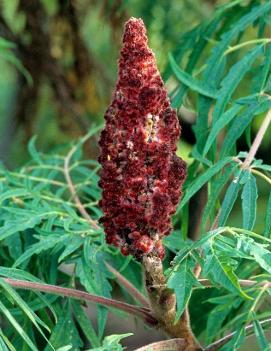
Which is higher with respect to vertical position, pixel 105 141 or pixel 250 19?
pixel 250 19

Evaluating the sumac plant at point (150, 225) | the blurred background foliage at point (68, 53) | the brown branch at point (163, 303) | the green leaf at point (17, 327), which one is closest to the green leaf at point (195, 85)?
the sumac plant at point (150, 225)

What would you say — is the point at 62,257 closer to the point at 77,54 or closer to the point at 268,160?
the point at 77,54

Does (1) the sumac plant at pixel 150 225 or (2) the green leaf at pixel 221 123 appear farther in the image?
(2) the green leaf at pixel 221 123

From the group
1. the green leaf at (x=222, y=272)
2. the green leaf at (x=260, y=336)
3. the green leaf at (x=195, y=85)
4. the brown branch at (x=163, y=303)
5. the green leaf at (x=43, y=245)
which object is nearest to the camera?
the green leaf at (x=222, y=272)

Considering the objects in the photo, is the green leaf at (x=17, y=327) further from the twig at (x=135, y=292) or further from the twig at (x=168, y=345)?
the twig at (x=135, y=292)

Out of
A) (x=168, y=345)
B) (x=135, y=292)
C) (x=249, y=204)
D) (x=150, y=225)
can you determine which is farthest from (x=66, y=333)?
(x=249, y=204)

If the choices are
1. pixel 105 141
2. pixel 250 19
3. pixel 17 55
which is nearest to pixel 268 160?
pixel 17 55
